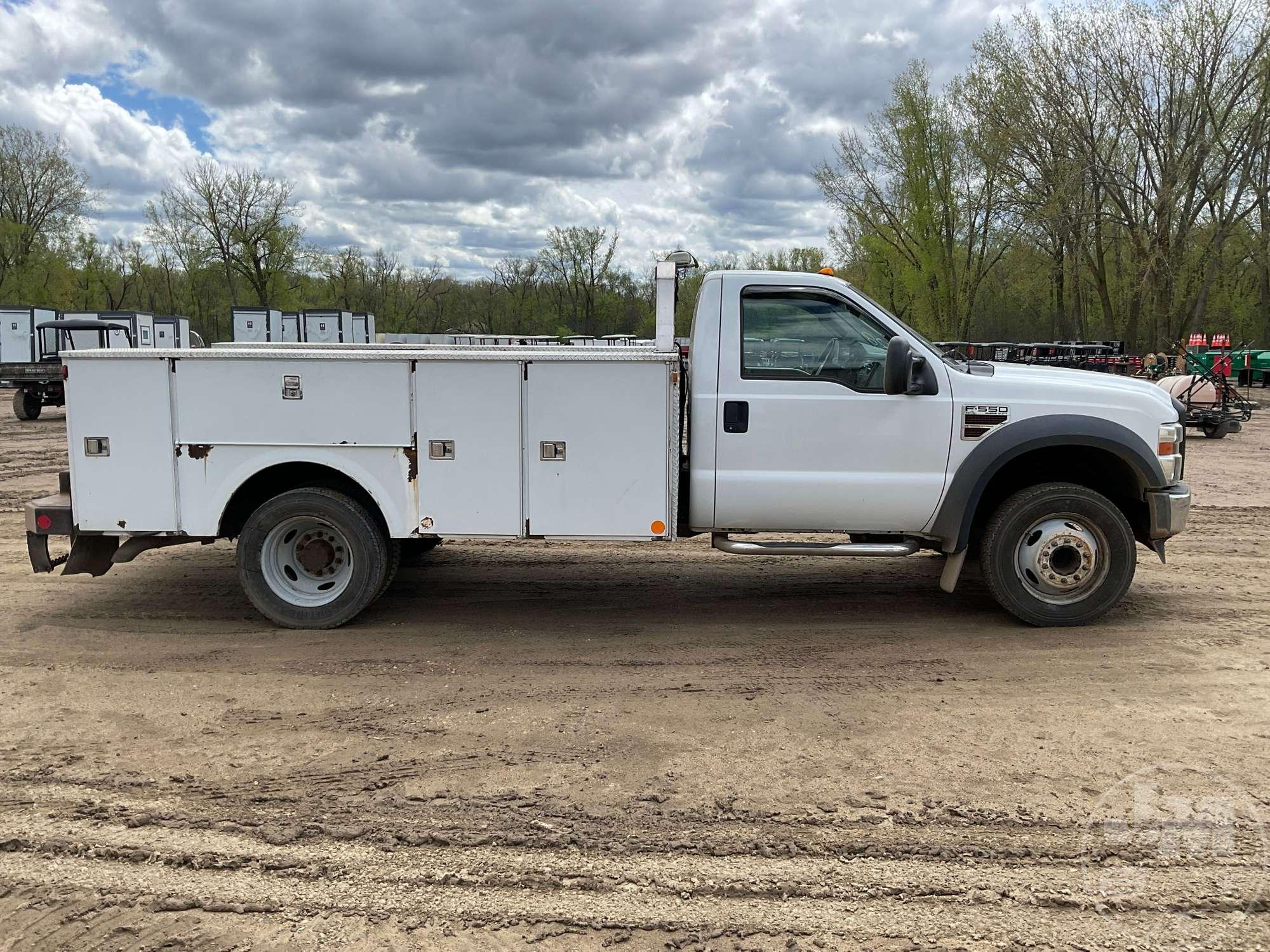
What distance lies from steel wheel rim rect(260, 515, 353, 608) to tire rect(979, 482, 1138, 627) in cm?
434

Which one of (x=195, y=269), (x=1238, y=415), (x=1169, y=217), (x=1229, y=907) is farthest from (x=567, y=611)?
(x=195, y=269)

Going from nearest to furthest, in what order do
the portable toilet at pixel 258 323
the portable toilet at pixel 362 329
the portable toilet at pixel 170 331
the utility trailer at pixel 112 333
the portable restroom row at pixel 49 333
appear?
the utility trailer at pixel 112 333 → the portable restroom row at pixel 49 333 → the portable toilet at pixel 170 331 → the portable toilet at pixel 258 323 → the portable toilet at pixel 362 329

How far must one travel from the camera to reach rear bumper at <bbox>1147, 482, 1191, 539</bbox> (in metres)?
6.04

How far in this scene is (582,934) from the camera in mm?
3098

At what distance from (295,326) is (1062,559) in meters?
43.6

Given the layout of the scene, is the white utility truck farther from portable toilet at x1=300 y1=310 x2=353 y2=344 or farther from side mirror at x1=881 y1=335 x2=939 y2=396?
portable toilet at x1=300 y1=310 x2=353 y2=344

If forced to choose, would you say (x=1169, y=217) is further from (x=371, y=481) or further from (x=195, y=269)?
(x=195, y=269)

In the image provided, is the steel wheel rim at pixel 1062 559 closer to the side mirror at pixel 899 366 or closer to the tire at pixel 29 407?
the side mirror at pixel 899 366

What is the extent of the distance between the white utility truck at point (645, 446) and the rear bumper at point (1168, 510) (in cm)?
2

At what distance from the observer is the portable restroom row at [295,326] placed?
142 feet

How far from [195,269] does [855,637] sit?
6293 centimetres

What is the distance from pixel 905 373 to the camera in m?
5.69

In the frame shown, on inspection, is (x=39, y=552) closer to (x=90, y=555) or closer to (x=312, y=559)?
(x=90, y=555)

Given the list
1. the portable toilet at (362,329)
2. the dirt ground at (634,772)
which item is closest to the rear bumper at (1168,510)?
the dirt ground at (634,772)
